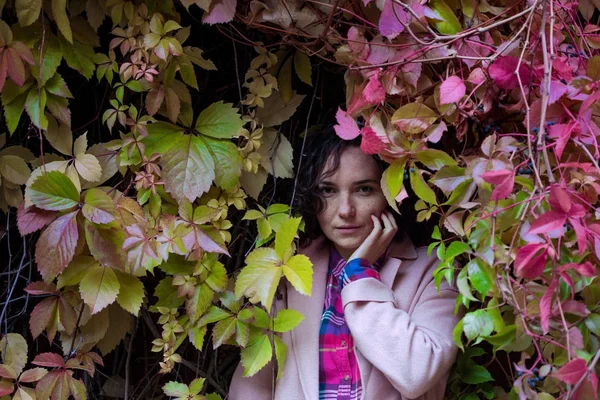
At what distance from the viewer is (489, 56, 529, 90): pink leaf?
119 centimetres

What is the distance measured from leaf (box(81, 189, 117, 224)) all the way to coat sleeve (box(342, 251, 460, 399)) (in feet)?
1.56

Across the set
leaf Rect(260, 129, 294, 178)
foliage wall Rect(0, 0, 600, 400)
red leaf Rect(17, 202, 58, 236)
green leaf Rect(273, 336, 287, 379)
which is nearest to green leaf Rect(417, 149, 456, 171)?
foliage wall Rect(0, 0, 600, 400)

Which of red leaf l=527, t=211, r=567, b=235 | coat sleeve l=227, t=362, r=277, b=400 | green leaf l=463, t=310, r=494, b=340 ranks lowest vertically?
coat sleeve l=227, t=362, r=277, b=400

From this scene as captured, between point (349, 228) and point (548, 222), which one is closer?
point (548, 222)

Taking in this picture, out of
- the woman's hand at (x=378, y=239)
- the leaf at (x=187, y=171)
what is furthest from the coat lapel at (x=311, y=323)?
the leaf at (x=187, y=171)

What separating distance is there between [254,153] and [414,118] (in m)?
0.35

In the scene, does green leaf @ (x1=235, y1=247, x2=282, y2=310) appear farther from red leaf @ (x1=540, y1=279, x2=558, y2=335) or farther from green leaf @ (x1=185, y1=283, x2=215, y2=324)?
red leaf @ (x1=540, y1=279, x2=558, y2=335)

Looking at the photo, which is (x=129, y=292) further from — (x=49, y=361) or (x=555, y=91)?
(x=555, y=91)

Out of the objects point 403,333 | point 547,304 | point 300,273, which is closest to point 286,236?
point 300,273

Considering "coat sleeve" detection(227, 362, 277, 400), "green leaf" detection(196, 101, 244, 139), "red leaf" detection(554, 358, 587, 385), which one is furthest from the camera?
"coat sleeve" detection(227, 362, 277, 400)

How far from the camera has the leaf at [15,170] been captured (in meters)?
1.39

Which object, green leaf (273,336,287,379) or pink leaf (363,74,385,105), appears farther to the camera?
green leaf (273,336,287,379)

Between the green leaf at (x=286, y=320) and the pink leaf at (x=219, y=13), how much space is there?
1.87 ft

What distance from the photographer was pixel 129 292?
1.33m
